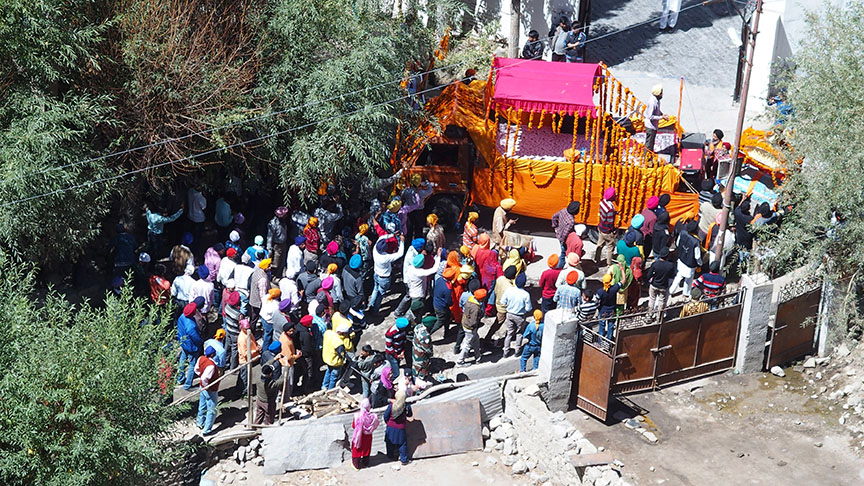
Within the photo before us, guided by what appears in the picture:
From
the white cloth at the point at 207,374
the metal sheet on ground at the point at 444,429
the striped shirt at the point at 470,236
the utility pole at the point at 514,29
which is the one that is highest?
the utility pole at the point at 514,29

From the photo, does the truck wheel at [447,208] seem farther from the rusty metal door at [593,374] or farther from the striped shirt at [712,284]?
the rusty metal door at [593,374]

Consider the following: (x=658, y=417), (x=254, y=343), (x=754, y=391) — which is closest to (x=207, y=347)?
(x=254, y=343)

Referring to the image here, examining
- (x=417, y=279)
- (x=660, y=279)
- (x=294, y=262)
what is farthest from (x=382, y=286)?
(x=660, y=279)

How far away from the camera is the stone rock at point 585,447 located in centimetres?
1312

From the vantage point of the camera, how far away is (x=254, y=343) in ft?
49.5

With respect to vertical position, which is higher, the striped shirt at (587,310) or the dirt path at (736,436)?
the striped shirt at (587,310)

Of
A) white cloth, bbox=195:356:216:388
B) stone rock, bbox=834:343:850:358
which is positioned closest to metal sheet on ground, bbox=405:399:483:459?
white cloth, bbox=195:356:216:388

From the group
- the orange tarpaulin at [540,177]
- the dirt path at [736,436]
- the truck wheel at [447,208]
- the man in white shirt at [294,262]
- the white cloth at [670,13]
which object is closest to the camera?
the dirt path at [736,436]

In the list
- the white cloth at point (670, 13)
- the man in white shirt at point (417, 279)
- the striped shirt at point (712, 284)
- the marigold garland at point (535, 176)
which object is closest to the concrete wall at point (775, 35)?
the white cloth at point (670, 13)

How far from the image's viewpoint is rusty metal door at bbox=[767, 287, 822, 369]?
1511 centimetres

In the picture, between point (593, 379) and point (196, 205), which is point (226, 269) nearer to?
point (196, 205)

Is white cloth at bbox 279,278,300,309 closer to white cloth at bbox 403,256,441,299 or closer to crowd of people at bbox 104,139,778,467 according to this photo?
crowd of people at bbox 104,139,778,467

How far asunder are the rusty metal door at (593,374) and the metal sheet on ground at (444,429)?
→ 1.46m

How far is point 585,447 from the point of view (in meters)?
13.2
